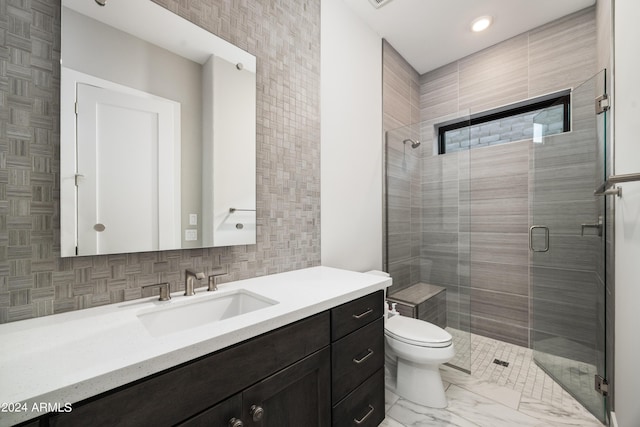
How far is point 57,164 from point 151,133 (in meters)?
0.33

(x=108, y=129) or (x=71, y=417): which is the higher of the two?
(x=108, y=129)

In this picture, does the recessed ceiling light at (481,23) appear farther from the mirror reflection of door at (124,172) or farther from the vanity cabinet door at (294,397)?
the vanity cabinet door at (294,397)

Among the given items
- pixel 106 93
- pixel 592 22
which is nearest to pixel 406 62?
pixel 592 22

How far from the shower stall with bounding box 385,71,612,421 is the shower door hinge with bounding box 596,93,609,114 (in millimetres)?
11

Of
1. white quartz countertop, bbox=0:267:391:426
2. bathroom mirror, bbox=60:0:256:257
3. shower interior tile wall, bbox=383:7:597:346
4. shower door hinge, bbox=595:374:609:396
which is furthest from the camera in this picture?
shower interior tile wall, bbox=383:7:597:346

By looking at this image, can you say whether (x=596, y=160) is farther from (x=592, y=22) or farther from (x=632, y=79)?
(x=592, y=22)

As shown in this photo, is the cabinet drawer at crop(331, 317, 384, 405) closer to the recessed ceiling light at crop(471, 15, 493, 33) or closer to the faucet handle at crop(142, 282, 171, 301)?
the faucet handle at crop(142, 282, 171, 301)

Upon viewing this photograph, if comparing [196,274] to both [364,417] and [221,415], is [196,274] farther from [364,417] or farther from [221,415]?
[364,417]

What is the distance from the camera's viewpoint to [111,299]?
1.04m

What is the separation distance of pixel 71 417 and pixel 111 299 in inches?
23.3

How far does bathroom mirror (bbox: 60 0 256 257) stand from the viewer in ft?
3.17

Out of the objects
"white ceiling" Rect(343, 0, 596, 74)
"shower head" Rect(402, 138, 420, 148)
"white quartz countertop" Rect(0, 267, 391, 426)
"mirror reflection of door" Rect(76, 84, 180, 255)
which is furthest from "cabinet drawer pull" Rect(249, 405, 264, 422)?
"white ceiling" Rect(343, 0, 596, 74)

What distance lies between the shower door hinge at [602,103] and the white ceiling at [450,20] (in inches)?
41.7

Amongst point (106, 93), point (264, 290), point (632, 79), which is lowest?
point (264, 290)
